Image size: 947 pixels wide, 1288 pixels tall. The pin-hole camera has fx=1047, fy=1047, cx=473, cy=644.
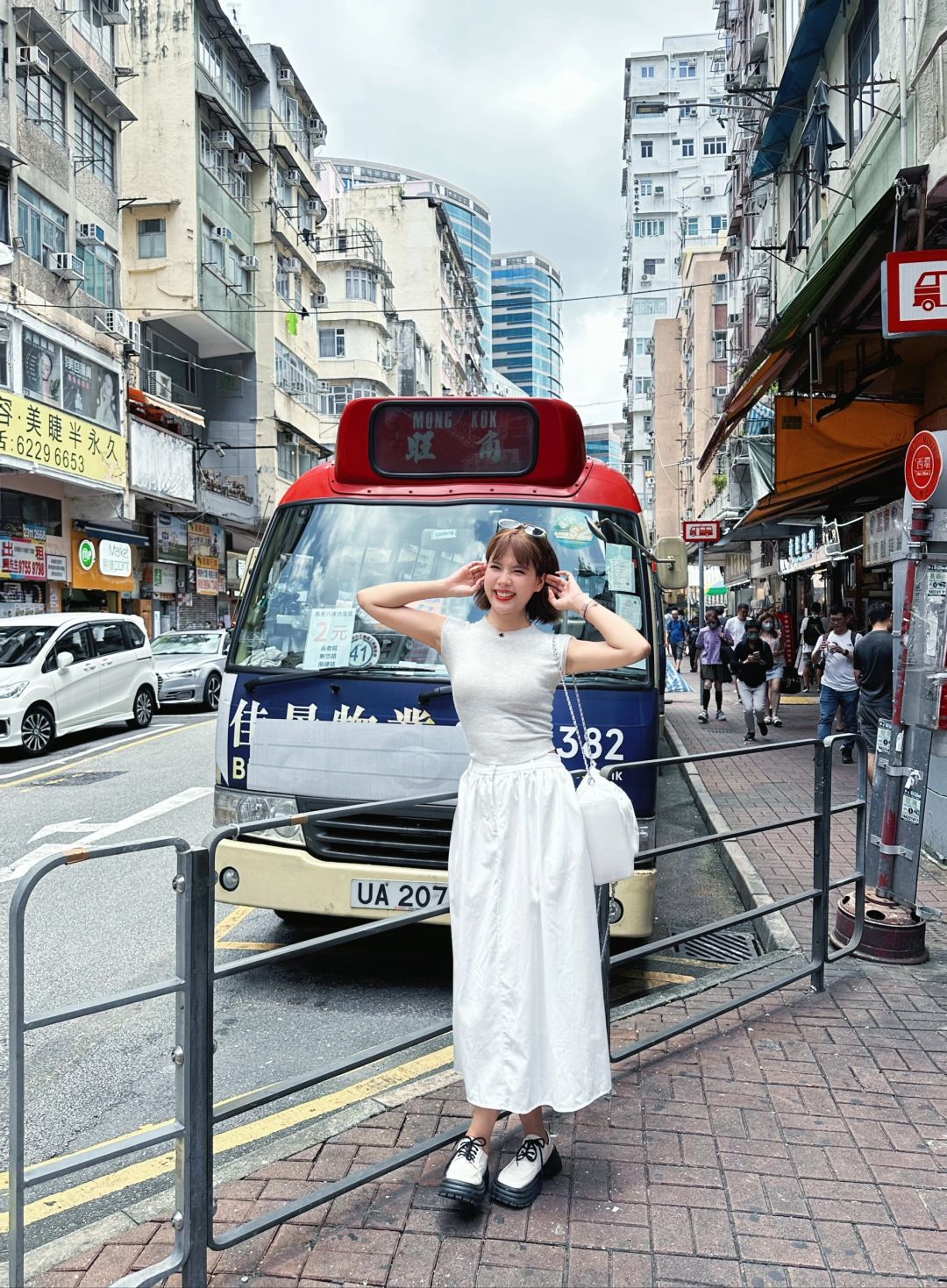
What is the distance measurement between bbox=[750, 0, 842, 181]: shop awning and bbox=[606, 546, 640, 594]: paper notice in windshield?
11.0 m

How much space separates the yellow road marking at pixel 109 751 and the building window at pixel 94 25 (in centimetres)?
1663

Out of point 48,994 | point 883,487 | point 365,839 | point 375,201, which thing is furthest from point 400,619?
point 375,201

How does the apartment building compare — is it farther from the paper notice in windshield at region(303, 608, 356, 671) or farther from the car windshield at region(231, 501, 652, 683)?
the paper notice in windshield at region(303, 608, 356, 671)

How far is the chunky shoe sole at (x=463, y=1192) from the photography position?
2.68m

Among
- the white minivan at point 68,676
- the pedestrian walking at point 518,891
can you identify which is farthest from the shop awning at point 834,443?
the pedestrian walking at point 518,891

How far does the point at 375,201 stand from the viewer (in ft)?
207

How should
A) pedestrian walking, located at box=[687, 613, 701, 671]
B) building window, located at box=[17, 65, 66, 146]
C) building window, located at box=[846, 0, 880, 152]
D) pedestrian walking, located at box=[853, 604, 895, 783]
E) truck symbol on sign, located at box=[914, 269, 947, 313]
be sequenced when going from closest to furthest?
truck symbol on sign, located at box=[914, 269, 947, 313], pedestrian walking, located at box=[853, 604, 895, 783], building window, located at box=[846, 0, 880, 152], building window, located at box=[17, 65, 66, 146], pedestrian walking, located at box=[687, 613, 701, 671]

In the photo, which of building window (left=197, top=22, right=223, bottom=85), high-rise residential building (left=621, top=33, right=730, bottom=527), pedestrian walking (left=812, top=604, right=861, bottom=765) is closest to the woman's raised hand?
pedestrian walking (left=812, top=604, right=861, bottom=765)

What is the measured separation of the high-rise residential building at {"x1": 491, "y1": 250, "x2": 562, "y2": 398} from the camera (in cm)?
15525

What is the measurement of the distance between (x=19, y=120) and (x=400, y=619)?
21489 mm

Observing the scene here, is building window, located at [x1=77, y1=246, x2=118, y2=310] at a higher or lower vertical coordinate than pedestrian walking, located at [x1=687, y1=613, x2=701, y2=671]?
higher

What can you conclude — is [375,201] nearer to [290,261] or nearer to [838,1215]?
[290,261]

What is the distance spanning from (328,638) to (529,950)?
238 cm

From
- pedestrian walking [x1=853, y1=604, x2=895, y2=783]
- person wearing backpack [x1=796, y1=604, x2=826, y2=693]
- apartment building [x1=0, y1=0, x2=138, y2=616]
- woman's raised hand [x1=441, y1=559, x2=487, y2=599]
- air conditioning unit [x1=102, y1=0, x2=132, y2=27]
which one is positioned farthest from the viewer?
air conditioning unit [x1=102, y1=0, x2=132, y2=27]
